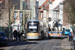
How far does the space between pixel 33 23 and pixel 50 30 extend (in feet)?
20.5

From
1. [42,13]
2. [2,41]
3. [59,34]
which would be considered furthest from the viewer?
[42,13]

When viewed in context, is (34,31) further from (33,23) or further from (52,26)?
(52,26)

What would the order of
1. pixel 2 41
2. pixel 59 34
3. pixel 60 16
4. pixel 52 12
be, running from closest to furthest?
1. pixel 2 41
2. pixel 59 34
3. pixel 60 16
4. pixel 52 12

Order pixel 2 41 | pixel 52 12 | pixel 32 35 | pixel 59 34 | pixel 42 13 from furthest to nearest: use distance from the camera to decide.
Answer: pixel 42 13, pixel 52 12, pixel 59 34, pixel 32 35, pixel 2 41

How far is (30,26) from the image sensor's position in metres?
33.7

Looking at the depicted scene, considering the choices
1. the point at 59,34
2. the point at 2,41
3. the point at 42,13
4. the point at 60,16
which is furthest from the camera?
the point at 42,13

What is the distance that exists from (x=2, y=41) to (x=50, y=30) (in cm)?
1753

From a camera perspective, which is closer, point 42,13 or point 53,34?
point 53,34

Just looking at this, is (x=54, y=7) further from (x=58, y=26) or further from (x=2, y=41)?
(x=2, y=41)

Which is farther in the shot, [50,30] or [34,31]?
[50,30]

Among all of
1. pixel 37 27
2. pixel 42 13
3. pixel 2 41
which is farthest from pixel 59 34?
pixel 42 13

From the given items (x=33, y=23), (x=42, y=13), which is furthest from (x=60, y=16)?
(x=33, y=23)

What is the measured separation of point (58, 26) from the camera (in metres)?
39.8

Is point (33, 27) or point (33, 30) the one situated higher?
point (33, 27)
